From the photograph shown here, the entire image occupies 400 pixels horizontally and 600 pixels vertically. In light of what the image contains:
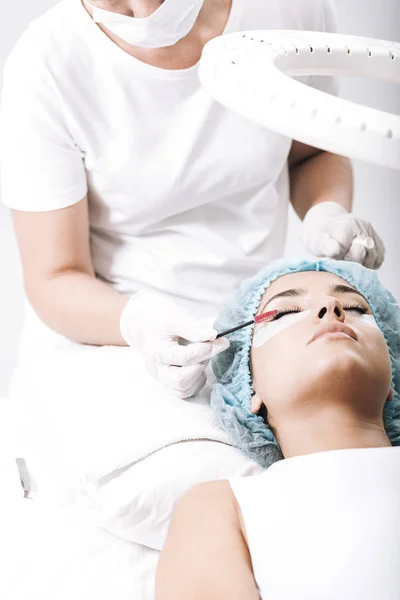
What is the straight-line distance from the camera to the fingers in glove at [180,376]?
47.5 inches

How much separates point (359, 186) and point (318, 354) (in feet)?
2.90

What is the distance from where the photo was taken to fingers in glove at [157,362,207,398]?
121 centimetres

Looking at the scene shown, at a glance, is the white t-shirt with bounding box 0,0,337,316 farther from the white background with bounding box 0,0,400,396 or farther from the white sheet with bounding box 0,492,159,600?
the white sheet with bounding box 0,492,159,600

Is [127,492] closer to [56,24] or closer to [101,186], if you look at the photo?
[101,186]

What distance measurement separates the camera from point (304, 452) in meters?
1.13

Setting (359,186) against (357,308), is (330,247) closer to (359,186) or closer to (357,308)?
(357,308)

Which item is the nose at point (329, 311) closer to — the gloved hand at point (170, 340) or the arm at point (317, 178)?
the gloved hand at point (170, 340)

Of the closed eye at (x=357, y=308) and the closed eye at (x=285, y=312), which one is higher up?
the closed eye at (x=285, y=312)

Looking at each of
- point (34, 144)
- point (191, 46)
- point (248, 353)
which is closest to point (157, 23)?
point (191, 46)

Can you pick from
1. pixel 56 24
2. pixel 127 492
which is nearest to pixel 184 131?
pixel 56 24

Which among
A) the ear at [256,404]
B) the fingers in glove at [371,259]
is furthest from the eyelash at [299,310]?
the fingers in glove at [371,259]

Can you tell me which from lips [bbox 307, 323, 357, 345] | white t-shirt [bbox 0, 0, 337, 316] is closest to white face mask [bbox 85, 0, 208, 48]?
white t-shirt [bbox 0, 0, 337, 316]

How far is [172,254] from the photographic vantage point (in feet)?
4.98

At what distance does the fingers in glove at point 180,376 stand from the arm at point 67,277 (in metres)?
0.17
